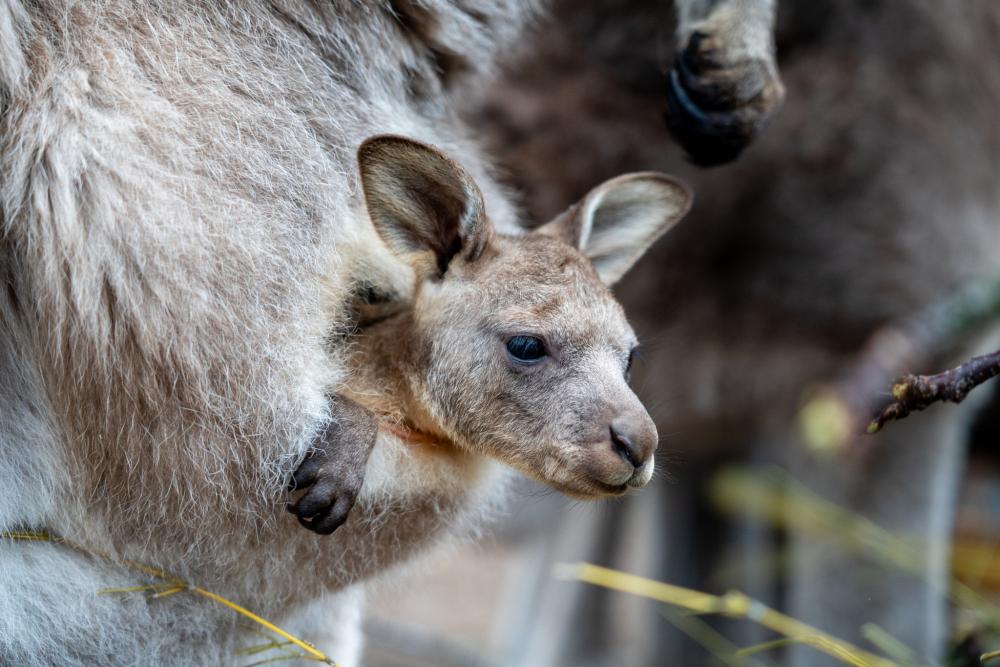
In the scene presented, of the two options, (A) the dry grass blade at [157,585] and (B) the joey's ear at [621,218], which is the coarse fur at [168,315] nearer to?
(A) the dry grass blade at [157,585]

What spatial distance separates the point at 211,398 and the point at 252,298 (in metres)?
0.11

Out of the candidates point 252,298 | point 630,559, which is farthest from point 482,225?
point 630,559

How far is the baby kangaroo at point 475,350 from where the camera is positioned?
119cm

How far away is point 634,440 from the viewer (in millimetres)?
1165

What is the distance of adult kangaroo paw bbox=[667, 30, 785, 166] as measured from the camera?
159 centimetres

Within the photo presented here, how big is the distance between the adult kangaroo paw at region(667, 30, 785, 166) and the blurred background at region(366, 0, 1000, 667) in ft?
0.48

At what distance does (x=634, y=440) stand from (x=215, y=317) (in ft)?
1.49

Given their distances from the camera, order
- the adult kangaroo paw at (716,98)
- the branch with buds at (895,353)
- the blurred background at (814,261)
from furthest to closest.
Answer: the blurred background at (814,261) → the branch with buds at (895,353) → the adult kangaroo paw at (716,98)

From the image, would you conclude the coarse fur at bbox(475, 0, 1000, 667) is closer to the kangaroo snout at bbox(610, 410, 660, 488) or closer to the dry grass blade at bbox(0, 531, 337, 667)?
the kangaroo snout at bbox(610, 410, 660, 488)

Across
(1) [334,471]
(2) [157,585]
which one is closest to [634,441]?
(1) [334,471]

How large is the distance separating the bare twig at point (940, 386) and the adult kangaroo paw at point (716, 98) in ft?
1.82

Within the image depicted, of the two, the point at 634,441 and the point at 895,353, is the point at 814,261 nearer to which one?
the point at 895,353

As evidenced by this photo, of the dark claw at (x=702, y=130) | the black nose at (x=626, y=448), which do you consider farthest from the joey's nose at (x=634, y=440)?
the dark claw at (x=702, y=130)

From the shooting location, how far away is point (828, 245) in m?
2.78
